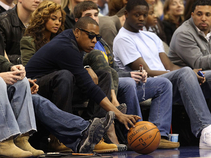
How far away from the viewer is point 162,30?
6.59 meters

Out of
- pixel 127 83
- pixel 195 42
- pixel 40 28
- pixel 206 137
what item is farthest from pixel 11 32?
pixel 206 137

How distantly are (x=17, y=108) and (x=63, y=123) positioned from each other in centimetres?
43

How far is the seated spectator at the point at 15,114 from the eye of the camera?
3.20 metres

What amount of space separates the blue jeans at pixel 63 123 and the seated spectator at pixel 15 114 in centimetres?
17

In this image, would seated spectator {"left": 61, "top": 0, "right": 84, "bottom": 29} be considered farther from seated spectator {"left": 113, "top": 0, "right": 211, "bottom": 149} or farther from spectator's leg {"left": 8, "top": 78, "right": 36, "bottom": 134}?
spectator's leg {"left": 8, "top": 78, "right": 36, "bottom": 134}

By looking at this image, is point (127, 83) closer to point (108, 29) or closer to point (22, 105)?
point (108, 29)

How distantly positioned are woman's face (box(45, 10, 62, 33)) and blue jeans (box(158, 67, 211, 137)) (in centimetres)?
147

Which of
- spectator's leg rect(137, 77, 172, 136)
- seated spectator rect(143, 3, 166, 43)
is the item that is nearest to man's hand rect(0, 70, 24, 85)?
spectator's leg rect(137, 77, 172, 136)

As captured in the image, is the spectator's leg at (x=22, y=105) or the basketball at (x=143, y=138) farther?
the basketball at (x=143, y=138)

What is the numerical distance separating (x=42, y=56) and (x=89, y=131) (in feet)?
3.18

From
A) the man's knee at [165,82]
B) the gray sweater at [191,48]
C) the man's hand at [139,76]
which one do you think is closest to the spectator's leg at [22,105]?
the man's hand at [139,76]

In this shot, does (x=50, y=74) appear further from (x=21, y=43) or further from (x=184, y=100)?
(x=184, y=100)

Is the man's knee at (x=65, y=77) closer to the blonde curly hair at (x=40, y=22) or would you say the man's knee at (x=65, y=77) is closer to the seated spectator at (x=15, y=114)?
the seated spectator at (x=15, y=114)

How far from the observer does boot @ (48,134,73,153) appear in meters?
3.82
